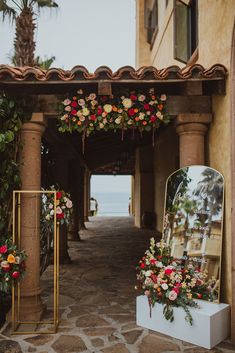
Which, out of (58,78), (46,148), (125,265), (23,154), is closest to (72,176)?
(46,148)

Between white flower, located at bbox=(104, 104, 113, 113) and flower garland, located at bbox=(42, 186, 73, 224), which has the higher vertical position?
white flower, located at bbox=(104, 104, 113, 113)

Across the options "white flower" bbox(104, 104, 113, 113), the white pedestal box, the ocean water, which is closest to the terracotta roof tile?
"white flower" bbox(104, 104, 113, 113)

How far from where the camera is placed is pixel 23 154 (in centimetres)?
481

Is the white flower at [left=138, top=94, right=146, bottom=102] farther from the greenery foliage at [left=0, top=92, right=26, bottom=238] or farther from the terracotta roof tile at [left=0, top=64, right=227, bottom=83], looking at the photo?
the greenery foliage at [left=0, top=92, right=26, bottom=238]

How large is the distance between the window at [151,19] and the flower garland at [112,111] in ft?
26.6

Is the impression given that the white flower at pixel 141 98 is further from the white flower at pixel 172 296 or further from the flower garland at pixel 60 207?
the white flower at pixel 172 296

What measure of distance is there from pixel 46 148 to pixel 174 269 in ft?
14.3

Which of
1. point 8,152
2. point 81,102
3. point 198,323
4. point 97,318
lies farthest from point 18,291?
point 81,102

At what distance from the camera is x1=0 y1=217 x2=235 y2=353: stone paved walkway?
3973mm

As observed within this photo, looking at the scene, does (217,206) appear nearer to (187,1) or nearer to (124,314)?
(124,314)

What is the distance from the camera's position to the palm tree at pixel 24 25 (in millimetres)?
11602

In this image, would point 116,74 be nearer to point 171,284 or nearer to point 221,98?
point 221,98

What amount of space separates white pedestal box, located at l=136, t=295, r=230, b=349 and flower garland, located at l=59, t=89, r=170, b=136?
2328 mm

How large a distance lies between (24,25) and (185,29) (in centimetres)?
685
